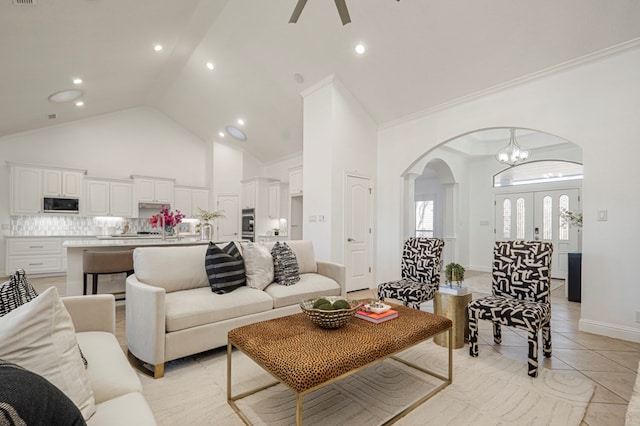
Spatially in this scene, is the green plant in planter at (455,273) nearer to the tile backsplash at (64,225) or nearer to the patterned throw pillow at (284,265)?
the patterned throw pillow at (284,265)

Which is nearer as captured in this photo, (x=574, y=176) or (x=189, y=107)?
(x=574, y=176)

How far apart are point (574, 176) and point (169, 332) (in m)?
7.98

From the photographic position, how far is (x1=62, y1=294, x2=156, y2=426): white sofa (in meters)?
1.11

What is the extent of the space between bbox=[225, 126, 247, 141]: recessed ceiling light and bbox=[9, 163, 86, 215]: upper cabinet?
11.4 feet

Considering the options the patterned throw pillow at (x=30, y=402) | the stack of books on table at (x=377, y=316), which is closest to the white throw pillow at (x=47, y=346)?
the patterned throw pillow at (x=30, y=402)

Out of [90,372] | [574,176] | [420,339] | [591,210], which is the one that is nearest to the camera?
[90,372]

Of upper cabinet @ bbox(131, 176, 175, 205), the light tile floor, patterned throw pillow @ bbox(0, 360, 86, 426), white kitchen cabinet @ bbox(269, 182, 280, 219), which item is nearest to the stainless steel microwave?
upper cabinet @ bbox(131, 176, 175, 205)

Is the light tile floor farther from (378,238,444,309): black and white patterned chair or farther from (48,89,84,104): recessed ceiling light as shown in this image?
(48,89,84,104): recessed ceiling light

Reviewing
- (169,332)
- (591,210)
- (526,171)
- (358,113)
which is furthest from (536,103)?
(169,332)

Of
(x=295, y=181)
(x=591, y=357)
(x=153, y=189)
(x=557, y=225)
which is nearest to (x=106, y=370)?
(x=591, y=357)

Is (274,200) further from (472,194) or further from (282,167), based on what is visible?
(472,194)

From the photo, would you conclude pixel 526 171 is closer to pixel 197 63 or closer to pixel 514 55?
pixel 514 55

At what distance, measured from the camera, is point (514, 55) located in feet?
12.2

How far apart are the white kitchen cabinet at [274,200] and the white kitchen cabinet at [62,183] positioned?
4.24 m
